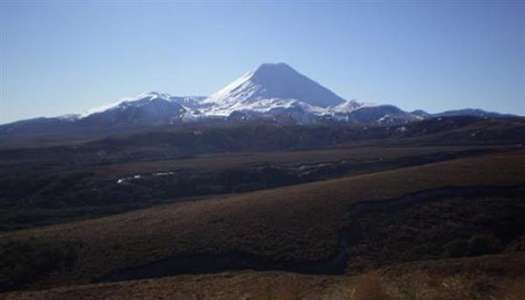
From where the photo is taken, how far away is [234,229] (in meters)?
38.9

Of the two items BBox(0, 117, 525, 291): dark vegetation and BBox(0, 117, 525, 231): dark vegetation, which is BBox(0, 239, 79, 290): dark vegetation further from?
BBox(0, 117, 525, 231): dark vegetation

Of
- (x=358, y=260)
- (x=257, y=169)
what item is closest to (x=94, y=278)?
(x=358, y=260)

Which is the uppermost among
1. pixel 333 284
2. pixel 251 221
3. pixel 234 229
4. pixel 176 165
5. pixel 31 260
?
pixel 176 165

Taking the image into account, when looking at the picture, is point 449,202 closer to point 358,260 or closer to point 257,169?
point 358,260

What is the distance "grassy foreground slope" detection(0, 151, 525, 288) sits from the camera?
34.0 meters

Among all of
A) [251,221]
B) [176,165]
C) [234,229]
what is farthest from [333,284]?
[176,165]

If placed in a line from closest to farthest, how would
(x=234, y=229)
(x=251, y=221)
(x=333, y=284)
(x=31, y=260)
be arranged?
(x=333, y=284) → (x=31, y=260) → (x=234, y=229) → (x=251, y=221)

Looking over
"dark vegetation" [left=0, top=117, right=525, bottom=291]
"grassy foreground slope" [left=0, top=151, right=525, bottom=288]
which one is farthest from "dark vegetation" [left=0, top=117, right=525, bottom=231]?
"grassy foreground slope" [left=0, top=151, right=525, bottom=288]

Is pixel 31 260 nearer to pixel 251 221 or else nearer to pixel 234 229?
pixel 234 229

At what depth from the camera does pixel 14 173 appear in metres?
86.2

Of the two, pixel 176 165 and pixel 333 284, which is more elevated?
pixel 176 165

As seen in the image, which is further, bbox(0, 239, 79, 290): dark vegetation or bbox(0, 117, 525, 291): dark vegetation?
bbox(0, 117, 525, 291): dark vegetation

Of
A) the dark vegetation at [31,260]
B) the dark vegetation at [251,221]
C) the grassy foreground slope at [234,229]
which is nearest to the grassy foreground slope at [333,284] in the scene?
the dark vegetation at [251,221]

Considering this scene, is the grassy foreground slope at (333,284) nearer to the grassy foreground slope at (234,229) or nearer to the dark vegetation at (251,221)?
the dark vegetation at (251,221)
